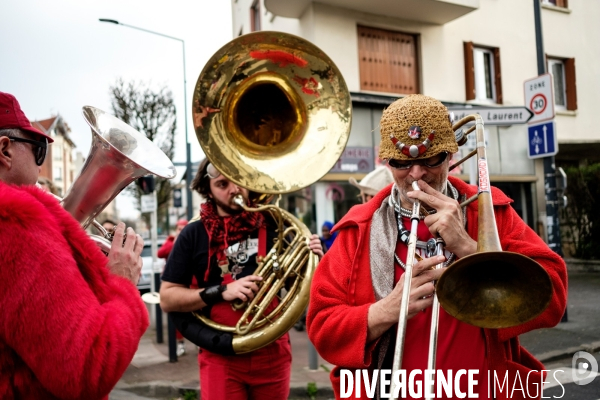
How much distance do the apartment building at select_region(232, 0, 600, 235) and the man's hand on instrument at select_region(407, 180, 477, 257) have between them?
9.45m

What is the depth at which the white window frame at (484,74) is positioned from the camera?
13.9 m

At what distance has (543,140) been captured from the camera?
7090 mm

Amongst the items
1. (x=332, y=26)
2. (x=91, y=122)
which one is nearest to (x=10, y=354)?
(x=91, y=122)

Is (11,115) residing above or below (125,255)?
above

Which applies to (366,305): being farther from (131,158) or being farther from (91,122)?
(91,122)

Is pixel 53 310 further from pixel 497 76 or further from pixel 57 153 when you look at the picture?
pixel 57 153

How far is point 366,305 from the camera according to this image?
1756 millimetres

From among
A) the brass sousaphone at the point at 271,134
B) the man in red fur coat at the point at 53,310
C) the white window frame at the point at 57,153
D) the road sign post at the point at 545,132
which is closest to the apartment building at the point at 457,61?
the road sign post at the point at 545,132

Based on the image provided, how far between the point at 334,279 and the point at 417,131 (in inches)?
23.8

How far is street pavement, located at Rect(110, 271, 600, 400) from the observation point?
491cm

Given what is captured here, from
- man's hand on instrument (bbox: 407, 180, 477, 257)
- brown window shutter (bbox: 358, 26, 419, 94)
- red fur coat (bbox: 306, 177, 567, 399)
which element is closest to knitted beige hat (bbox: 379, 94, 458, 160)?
man's hand on instrument (bbox: 407, 180, 477, 257)

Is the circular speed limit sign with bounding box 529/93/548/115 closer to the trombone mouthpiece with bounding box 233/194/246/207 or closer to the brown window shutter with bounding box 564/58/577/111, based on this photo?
the trombone mouthpiece with bounding box 233/194/246/207

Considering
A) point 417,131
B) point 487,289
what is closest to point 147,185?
point 417,131

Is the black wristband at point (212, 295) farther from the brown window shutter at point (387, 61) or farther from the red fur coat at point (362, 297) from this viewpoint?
the brown window shutter at point (387, 61)
